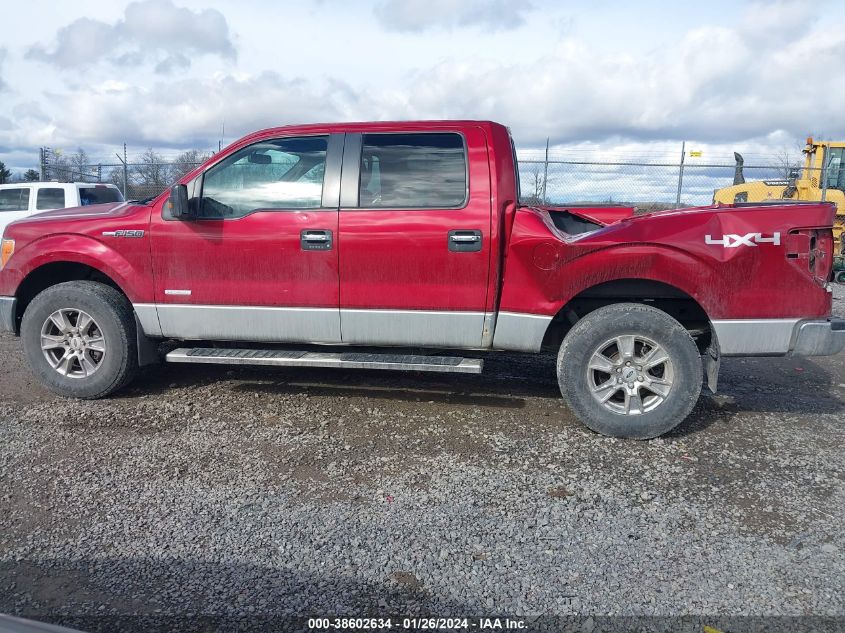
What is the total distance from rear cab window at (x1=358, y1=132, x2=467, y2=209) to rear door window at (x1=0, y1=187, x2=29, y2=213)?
11.4m

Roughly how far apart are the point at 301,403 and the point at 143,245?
1640mm

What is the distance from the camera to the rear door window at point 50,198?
1242 centimetres

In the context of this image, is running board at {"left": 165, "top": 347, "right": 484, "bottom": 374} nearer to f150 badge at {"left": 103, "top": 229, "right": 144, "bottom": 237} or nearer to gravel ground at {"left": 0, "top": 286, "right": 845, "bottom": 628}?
gravel ground at {"left": 0, "top": 286, "right": 845, "bottom": 628}

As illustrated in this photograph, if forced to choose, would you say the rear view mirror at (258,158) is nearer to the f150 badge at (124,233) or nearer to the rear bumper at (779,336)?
the f150 badge at (124,233)

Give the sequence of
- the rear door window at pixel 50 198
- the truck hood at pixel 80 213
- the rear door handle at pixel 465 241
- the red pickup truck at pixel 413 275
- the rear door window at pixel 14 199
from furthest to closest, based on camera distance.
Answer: the rear door window at pixel 14 199 < the rear door window at pixel 50 198 < the truck hood at pixel 80 213 < the rear door handle at pixel 465 241 < the red pickup truck at pixel 413 275

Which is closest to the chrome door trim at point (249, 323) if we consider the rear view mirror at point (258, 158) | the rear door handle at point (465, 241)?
the rear door handle at point (465, 241)

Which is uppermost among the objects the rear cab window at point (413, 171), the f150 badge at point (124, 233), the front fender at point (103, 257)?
the rear cab window at point (413, 171)

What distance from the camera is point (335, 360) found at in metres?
4.41

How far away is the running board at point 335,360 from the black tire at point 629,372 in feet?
2.12

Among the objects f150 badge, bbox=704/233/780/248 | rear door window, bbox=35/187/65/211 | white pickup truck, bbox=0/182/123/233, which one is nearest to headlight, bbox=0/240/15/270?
f150 badge, bbox=704/233/780/248

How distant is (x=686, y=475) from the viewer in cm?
367

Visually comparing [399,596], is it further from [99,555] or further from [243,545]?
[99,555]

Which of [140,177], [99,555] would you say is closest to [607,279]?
[99,555]

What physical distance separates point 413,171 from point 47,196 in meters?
11.1
